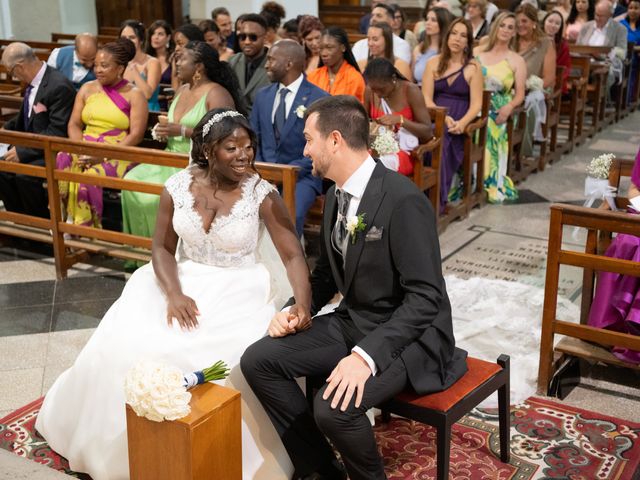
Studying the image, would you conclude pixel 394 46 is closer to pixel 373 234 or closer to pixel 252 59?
pixel 252 59

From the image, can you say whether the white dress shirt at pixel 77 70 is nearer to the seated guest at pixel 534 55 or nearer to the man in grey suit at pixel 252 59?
the man in grey suit at pixel 252 59

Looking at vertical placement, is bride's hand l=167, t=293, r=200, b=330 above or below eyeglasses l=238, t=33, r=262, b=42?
below

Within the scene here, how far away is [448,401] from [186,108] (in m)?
3.16

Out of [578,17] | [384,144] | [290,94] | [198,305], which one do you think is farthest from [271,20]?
[198,305]

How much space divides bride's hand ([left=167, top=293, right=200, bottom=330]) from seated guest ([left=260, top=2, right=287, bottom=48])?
425cm

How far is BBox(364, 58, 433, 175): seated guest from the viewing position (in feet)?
18.4

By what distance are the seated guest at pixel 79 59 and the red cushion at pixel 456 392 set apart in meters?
4.90

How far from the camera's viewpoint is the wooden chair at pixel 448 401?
2768 millimetres

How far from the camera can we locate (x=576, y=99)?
8844 millimetres

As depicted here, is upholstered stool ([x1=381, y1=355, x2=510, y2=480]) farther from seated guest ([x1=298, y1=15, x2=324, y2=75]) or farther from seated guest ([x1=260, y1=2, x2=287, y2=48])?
seated guest ([x1=260, y1=2, x2=287, y2=48])

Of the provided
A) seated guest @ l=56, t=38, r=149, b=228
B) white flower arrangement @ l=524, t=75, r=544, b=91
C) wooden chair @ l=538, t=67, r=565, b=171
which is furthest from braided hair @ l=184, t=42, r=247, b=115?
Answer: wooden chair @ l=538, t=67, r=565, b=171

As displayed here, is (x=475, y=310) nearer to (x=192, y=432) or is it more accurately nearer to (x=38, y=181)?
(x=192, y=432)

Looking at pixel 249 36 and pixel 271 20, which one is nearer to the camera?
pixel 249 36

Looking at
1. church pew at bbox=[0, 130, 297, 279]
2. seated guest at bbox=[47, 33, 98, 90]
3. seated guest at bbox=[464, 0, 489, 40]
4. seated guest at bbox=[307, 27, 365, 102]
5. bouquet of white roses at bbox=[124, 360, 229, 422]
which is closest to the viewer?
bouquet of white roses at bbox=[124, 360, 229, 422]
